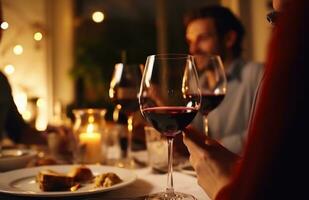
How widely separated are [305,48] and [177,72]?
424mm

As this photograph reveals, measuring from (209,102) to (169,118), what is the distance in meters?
0.46

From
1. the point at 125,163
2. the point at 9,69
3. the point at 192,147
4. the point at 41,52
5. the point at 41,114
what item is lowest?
the point at 41,114

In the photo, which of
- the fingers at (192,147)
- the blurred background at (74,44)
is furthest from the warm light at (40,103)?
the fingers at (192,147)

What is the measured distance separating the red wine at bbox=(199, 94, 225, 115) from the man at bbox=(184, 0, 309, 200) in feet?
2.39

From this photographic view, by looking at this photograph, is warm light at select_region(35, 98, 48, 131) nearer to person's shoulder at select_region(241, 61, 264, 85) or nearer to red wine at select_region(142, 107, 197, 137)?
person's shoulder at select_region(241, 61, 264, 85)

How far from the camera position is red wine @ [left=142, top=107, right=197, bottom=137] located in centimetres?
79

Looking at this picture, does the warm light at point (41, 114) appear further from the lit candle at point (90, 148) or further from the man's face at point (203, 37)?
the lit candle at point (90, 148)

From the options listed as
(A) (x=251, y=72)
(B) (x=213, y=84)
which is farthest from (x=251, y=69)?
(B) (x=213, y=84)

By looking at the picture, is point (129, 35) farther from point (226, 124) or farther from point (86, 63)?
point (226, 124)

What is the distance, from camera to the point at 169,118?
0.79 metres

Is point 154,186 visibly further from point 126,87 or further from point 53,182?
point 126,87

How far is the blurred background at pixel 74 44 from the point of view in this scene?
14.8ft

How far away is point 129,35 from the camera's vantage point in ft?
15.6

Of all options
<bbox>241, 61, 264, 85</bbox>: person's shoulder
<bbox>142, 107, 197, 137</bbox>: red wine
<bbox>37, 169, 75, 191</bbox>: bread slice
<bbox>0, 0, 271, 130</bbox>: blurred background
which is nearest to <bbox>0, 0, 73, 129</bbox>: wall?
<bbox>0, 0, 271, 130</bbox>: blurred background
